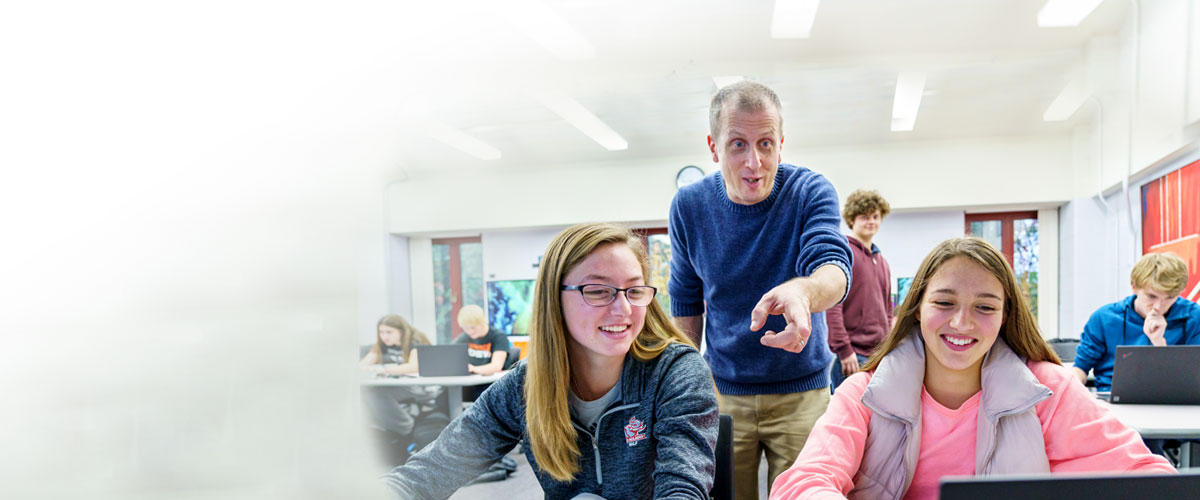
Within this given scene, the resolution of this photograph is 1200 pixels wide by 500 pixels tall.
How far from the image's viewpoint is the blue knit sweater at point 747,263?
1152 mm

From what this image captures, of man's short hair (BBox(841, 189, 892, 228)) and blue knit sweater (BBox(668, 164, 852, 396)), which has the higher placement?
man's short hair (BBox(841, 189, 892, 228))

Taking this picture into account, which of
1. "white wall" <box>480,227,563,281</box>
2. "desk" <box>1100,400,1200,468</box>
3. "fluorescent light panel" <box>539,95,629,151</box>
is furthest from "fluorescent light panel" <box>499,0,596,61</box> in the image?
"white wall" <box>480,227,563,281</box>

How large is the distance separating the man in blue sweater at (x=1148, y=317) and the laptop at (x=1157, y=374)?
185 mm

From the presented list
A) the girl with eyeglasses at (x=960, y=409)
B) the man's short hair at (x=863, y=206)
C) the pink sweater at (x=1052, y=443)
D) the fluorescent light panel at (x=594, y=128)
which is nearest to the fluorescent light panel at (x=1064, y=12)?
the man's short hair at (x=863, y=206)

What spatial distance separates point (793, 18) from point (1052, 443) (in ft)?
7.88

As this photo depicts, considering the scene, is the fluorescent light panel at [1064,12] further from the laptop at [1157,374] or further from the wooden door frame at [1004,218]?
the wooden door frame at [1004,218]

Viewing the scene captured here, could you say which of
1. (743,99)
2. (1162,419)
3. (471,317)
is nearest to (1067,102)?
(1162,419)

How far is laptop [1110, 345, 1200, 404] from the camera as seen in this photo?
1825mm

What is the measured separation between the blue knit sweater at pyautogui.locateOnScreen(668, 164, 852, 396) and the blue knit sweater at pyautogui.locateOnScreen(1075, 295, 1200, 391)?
1.53 metres

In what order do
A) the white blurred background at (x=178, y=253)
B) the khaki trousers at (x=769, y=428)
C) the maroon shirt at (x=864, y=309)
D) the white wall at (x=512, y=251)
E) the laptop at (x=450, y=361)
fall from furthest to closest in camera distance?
1. the white wall at (x=512, y=251)
2. the laptop at (x=450, y=361)
3. the maroon shirt at (x=864, y=309)
4. the khaki trousers at (x=769, y=428)
5. the white blurred background at (x=178, y=253)

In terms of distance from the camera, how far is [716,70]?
3193mm

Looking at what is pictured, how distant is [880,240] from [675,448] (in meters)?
5.37

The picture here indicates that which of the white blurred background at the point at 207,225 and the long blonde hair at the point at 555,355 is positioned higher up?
the white blurred background at the point at 207,225

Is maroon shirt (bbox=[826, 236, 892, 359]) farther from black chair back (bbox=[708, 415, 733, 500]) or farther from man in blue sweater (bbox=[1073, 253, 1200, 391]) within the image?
black chair back (bbox=[708, 415, 733, 500])
